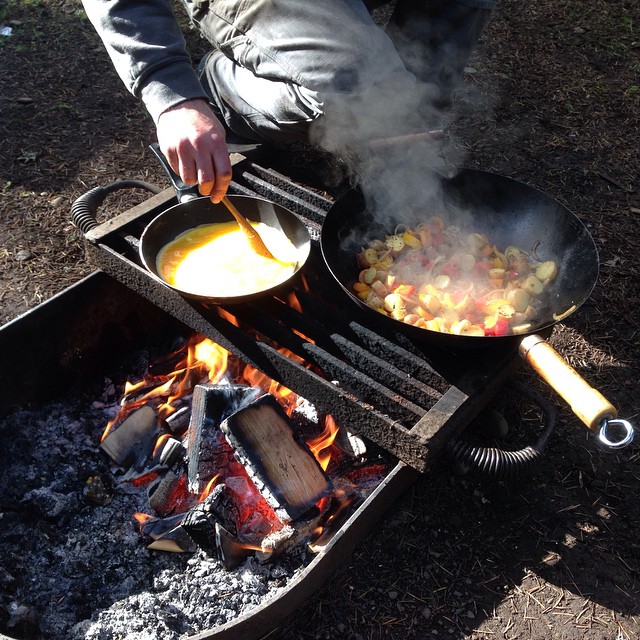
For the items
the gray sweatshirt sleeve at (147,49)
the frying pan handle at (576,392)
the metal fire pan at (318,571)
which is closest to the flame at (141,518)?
the metal fire pan at (318,571)

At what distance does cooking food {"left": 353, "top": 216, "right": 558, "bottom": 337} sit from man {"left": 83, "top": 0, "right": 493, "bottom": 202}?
0.79 m

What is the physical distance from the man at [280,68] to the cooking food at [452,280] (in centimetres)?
79

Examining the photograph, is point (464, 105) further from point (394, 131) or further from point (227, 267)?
point (227, 267)

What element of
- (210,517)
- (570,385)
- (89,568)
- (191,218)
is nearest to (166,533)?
(210,517)

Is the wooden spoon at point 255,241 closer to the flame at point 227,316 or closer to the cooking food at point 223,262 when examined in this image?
the cooking food at point 223,262

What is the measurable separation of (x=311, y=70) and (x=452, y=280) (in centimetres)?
143

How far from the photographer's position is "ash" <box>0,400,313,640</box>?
2252 millimetres

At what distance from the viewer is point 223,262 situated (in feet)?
9.18

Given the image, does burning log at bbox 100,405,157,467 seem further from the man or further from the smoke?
the smoke

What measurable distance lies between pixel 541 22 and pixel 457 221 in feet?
14.8

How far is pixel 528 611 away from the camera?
7.89 feet

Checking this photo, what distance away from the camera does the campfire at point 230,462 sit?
95.5 inches

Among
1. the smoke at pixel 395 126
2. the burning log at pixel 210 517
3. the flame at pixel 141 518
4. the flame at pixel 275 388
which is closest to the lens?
the burning log at pixel 210 517

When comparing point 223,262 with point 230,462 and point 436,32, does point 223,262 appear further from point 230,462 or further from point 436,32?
point 436,32
